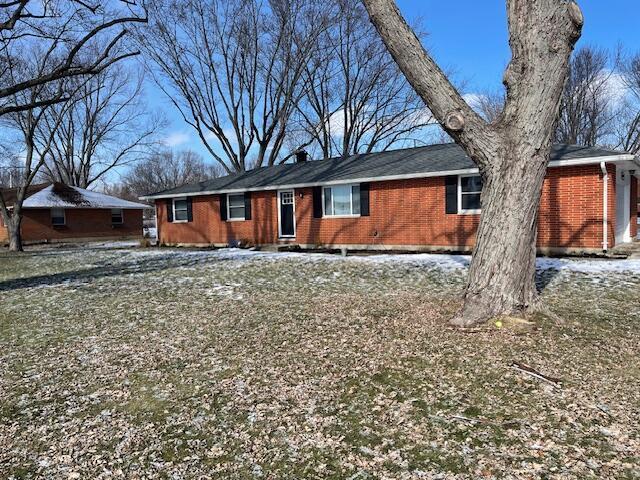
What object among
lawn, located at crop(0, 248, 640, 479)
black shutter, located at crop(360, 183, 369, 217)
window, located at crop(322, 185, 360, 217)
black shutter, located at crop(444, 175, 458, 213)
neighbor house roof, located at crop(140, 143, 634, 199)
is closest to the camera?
lawn, located at crop(0, 248, 640, 479)

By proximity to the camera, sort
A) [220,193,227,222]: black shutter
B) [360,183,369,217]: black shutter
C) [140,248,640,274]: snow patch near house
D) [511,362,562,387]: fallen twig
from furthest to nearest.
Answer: [220,193,227,222]: black shutter → [360,183,369,217]: black shutter → [140,248,640,274]: snow patch near house → [511,362,562,387]: fallen twig

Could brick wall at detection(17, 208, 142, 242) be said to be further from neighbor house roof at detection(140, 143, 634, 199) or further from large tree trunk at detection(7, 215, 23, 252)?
neighbor house roof at detection(140, 143, 634, 199)

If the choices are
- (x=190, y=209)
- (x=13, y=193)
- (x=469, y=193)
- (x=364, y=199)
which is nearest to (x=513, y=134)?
(x=469, y=193)

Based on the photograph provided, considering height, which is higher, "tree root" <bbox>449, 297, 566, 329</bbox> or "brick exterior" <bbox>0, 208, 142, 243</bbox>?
"brick exterior" <bbox>0, 208, 142, 243</bbox>

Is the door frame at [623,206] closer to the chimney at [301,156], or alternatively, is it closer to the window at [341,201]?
the window at [341,201]

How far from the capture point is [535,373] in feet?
12.4

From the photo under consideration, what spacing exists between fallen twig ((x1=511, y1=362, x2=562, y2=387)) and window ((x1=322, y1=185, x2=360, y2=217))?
11.2 m

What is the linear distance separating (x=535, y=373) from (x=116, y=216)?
30396mm

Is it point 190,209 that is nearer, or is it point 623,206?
point 623,206

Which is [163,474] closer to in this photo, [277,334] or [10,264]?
[277,334]

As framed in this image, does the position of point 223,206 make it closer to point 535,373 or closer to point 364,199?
point 364,199

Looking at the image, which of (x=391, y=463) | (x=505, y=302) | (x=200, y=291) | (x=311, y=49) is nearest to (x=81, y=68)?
(x=200, y=291)

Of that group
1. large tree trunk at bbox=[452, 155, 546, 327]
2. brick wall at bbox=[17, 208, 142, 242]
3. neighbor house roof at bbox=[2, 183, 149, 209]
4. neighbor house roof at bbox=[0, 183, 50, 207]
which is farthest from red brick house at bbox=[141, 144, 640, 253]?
neighbor house roof at bbox=[0, 183, 50, 207]

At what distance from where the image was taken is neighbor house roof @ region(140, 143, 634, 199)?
1179 cm
